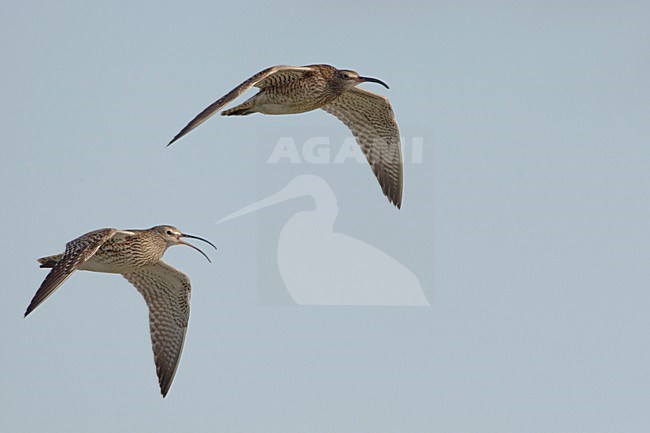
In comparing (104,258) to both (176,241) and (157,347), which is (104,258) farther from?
(157,347)

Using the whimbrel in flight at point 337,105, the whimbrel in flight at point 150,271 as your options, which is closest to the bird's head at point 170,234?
the whimbrel in flight at point 150,271

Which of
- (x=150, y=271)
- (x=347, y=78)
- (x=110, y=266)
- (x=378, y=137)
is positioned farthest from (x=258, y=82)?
(x=378, y=137)

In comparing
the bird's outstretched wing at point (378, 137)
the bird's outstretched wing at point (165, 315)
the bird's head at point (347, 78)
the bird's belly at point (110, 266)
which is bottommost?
the bird's outstretched wing at point (165, 315)

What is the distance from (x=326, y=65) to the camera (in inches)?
901

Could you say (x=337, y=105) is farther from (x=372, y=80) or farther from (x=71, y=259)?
(x=71, y=259)

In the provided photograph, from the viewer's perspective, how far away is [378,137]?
25.9 metres

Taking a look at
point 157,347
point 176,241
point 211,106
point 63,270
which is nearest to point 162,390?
point 157,347

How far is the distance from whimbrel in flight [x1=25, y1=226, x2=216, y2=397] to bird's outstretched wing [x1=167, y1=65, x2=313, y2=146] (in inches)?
117

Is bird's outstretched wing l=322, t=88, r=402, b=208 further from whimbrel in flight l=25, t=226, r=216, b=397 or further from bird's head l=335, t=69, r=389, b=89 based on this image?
whimbrel in flight l=25, t=226, r=216, b=397

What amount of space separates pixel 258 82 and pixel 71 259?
4.01 m

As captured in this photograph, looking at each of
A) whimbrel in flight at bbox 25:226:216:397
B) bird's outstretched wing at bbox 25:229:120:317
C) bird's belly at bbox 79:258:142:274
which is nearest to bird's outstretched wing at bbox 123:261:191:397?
whimbrel in flight at bbox 25:226:216:397

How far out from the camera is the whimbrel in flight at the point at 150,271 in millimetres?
20031

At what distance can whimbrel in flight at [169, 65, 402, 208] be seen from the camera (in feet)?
71.3

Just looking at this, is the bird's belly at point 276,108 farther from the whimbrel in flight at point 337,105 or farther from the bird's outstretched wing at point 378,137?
the bird's outstretched wing at point 378,137
